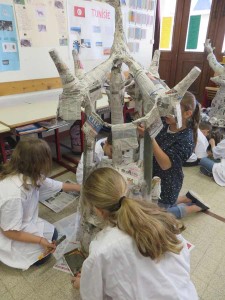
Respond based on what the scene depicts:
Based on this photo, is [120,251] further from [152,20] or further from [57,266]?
[152,20]

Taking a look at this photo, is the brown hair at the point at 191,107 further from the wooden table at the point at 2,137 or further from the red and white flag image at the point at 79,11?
the red and white flag image at the point at 79,11

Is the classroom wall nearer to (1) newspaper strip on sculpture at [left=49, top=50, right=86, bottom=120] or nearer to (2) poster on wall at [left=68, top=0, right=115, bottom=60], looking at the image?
(2) poster on wall at [left=68, top=0, right=115, bottom=60]

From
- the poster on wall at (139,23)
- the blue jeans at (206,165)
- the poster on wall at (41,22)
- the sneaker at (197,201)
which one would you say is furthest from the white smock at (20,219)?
the poster on wall at (139,23)

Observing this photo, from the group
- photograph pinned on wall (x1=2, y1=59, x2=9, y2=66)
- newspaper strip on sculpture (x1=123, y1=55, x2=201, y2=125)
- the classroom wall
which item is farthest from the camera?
the classroom wall

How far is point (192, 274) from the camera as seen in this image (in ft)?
4.47

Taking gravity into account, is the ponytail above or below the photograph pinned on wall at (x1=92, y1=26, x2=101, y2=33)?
below

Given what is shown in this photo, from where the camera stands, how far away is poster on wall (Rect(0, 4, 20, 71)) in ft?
7.07

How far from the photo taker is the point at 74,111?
39.3 inches

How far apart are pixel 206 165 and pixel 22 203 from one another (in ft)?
5.91

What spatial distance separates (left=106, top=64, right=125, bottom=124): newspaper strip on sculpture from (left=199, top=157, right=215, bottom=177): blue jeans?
1461 mm

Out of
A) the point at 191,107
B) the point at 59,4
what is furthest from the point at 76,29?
the point at 191,107

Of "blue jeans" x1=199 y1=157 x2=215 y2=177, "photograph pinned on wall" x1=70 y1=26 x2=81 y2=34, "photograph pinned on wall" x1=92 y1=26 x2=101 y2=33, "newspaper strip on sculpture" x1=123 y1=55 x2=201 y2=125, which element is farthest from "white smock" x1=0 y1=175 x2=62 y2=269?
"photograph pinned on wall" x1=92 y1=26 x2=101 y2=33

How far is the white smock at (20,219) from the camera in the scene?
1175mm

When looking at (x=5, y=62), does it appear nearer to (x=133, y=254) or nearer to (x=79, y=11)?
(x=79, y=11)
